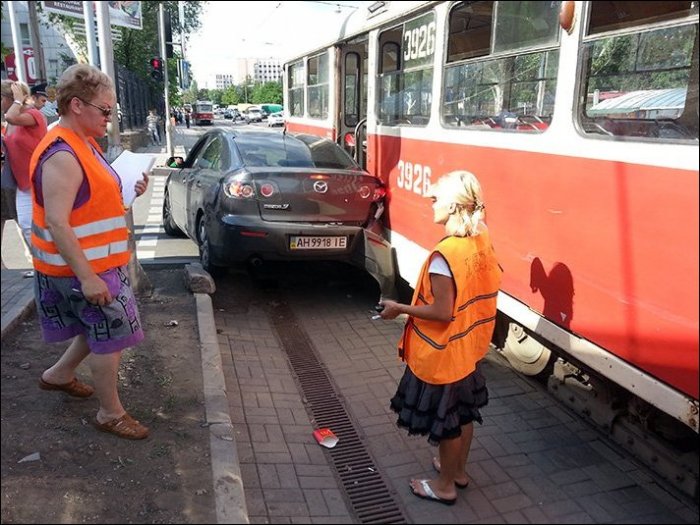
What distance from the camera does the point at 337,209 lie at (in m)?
5.57

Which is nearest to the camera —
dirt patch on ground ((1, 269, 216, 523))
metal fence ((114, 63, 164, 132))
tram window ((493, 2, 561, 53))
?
dirt patch on ground ((1, 269, 216, 523))

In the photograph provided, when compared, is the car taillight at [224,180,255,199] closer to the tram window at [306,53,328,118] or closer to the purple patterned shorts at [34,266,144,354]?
the purple patterned shorts at [34,266,144,354]

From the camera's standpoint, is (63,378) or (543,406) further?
(543,406)

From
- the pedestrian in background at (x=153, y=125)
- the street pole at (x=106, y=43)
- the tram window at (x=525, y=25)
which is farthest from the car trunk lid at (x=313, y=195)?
the pedestrian in background at (x=153, y=125)

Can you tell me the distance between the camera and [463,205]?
8.67 feet

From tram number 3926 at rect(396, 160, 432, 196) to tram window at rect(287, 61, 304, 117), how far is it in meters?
5.32

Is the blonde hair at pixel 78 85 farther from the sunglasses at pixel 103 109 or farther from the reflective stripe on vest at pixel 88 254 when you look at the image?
the reflective stripe on vest at pixel 88 254

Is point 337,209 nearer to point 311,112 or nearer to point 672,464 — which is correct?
point 672,464

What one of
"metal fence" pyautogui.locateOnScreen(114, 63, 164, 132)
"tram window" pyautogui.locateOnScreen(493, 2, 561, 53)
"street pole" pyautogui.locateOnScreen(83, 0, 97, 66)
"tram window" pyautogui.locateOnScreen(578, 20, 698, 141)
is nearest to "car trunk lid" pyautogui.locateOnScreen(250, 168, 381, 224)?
"street pole" pyautogui.locateOnScreen(83, 0, 97, 66)

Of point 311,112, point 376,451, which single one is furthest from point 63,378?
point 311,112

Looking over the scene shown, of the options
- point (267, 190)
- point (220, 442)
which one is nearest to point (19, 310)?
point (220, 442)

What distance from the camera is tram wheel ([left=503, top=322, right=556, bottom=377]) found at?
4.10 metres

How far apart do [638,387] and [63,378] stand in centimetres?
296

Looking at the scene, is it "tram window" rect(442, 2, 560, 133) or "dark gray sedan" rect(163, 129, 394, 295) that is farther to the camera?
"dark gray sedan" rect(163, 129, 394, 295)
